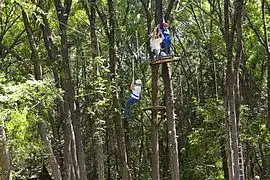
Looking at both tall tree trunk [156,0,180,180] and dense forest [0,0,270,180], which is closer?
tall tree trunk [156,0,180,180]

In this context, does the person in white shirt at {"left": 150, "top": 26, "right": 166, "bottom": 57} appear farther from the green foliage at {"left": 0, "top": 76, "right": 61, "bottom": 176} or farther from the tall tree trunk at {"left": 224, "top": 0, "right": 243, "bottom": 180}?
the green foliage at {"left": 0, "top": 76, "right": 61, "bottom": 176}

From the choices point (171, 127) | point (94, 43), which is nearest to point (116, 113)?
point (94, 43)

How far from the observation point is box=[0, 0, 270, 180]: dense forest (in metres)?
13.0

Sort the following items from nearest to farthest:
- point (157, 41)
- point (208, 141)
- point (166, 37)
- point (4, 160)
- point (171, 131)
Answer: point (4, 160)
point (157, 41)
point (166, 37)
point (171, 131)
point (208, 141)

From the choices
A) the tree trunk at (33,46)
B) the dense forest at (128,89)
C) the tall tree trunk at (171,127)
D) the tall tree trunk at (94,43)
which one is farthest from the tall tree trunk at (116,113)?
the tall tree trunk at (171,127)

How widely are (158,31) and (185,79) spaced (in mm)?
13954

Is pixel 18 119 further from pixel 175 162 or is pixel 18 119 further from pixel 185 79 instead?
pixel 185 79

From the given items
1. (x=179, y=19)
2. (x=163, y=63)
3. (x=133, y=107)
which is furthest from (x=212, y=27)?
(x=163, y=63)

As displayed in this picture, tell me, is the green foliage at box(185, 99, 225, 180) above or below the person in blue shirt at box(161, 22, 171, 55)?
below

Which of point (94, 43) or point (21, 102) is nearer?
point (21, 102)

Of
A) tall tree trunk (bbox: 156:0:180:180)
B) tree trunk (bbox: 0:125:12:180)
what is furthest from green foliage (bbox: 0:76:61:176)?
tall tree trunk (bbox: 156:0:180:180)

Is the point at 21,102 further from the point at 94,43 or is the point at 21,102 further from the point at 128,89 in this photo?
the point at 128,89

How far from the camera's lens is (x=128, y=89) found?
18234 millimetres

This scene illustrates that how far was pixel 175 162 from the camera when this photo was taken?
500 inches
